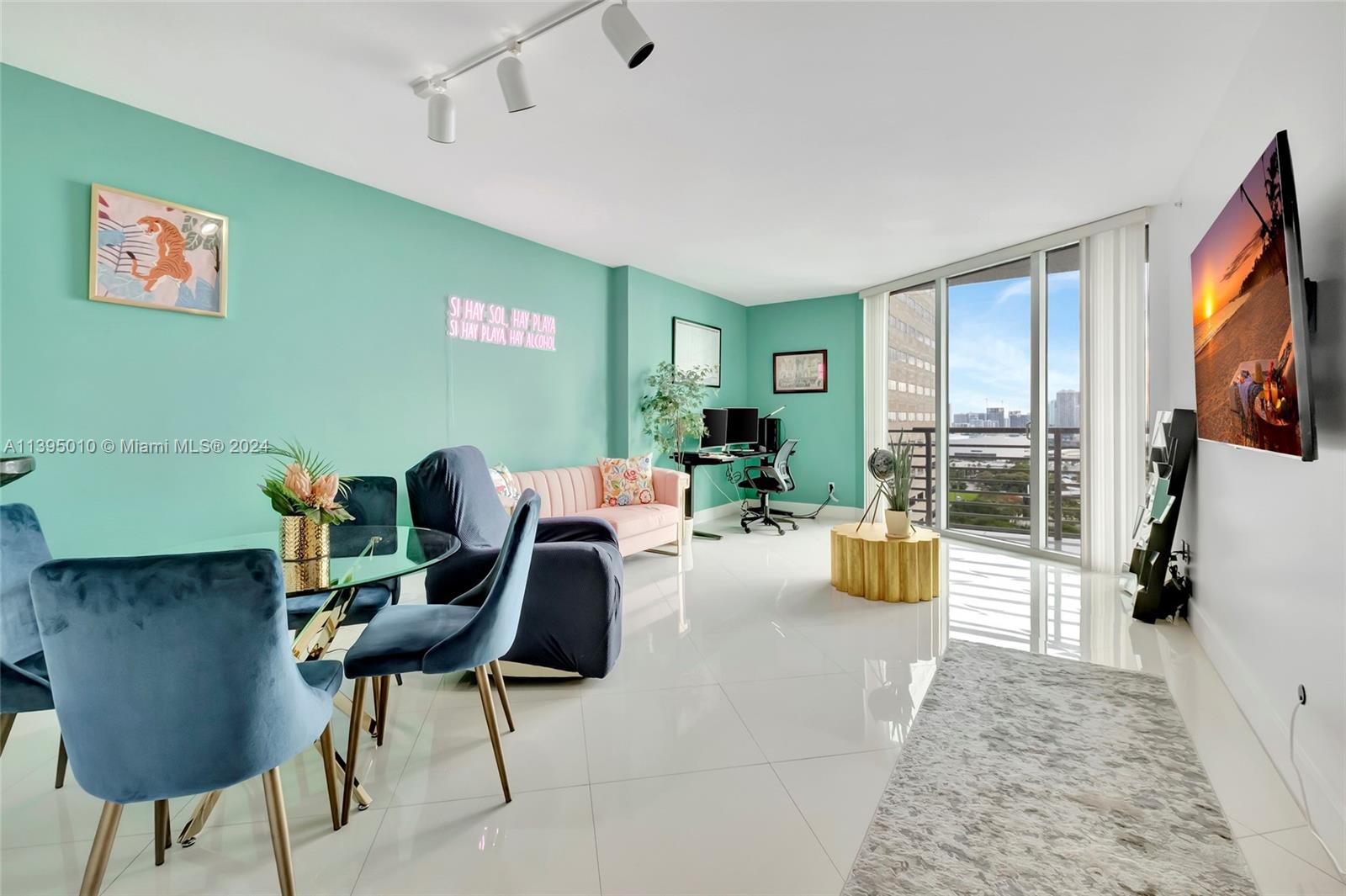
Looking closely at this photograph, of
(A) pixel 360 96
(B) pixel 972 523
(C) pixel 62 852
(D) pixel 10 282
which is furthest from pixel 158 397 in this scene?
(B) pixel 972 523

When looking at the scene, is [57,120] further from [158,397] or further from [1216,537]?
[1216,537]

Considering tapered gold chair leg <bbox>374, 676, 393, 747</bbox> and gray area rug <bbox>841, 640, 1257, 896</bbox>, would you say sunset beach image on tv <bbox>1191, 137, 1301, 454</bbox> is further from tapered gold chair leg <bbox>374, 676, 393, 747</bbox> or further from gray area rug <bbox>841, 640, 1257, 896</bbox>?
tapered gold chair leg <bbox>374, 676, 393, 747</bbox>

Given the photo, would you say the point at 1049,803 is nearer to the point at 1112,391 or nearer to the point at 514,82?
the point at 514,82

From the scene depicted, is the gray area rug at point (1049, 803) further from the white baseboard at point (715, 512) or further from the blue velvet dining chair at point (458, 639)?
the white baseboard at point (715, 512)

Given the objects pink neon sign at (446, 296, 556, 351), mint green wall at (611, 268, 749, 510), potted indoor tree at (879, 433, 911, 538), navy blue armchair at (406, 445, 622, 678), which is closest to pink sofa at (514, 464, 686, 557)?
mint green wall at (611, 268, 749, 510)

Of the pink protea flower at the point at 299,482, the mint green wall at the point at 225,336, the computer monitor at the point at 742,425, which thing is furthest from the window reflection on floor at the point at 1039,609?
the mint green wall at the point at 225,336

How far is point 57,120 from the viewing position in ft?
8.42

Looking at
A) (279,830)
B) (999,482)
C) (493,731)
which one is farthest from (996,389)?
(279,830)

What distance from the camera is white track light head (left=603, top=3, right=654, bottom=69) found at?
6.22ft

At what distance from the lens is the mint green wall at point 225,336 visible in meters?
2.53

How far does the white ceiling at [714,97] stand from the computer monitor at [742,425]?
281 cm

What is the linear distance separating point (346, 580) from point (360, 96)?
232 centimetres

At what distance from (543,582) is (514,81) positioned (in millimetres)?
2051

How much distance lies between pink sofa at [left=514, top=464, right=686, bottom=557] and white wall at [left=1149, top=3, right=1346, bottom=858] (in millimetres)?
3420
